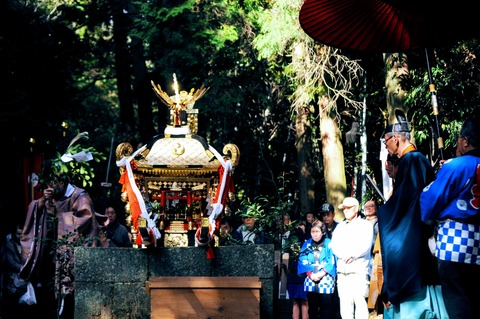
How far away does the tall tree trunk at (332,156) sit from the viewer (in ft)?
71.9

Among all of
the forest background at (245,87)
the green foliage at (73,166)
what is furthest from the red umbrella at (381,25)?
the green foliage at (73,166)

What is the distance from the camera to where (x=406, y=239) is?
7.68 m

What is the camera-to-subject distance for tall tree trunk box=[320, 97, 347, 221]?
21.9 m

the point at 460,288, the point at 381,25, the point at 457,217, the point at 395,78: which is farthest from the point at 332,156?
the point at 460,288

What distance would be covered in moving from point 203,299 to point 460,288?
451 centimetres

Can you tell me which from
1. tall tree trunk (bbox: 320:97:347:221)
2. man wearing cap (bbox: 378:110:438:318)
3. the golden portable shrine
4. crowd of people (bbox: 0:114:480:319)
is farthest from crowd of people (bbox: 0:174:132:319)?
tall tree trunk (bbox: 320:97:347:221)

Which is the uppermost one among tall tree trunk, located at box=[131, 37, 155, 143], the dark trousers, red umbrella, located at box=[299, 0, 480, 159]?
tall tree trunk, located at box=[131, 37, 155, 143]

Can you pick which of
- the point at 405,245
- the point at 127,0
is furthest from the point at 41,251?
the point at 127,0

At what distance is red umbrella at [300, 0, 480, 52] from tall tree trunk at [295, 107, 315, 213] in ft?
51.5

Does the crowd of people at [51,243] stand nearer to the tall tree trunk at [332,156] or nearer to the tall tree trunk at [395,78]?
the tall tree trunk at [395,78]

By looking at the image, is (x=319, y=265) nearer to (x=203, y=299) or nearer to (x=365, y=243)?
(x=365, y=243)

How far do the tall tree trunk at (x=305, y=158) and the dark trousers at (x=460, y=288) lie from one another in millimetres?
16139

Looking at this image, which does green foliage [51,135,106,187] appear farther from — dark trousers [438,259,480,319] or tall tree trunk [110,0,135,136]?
tall tree trunk [110,0,135,136]

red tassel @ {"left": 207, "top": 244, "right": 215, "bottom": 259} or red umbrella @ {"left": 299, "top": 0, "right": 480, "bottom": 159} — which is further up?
red umbrella @ {"left": 299, "top": 0, "right": 480, "bottom": 159}
